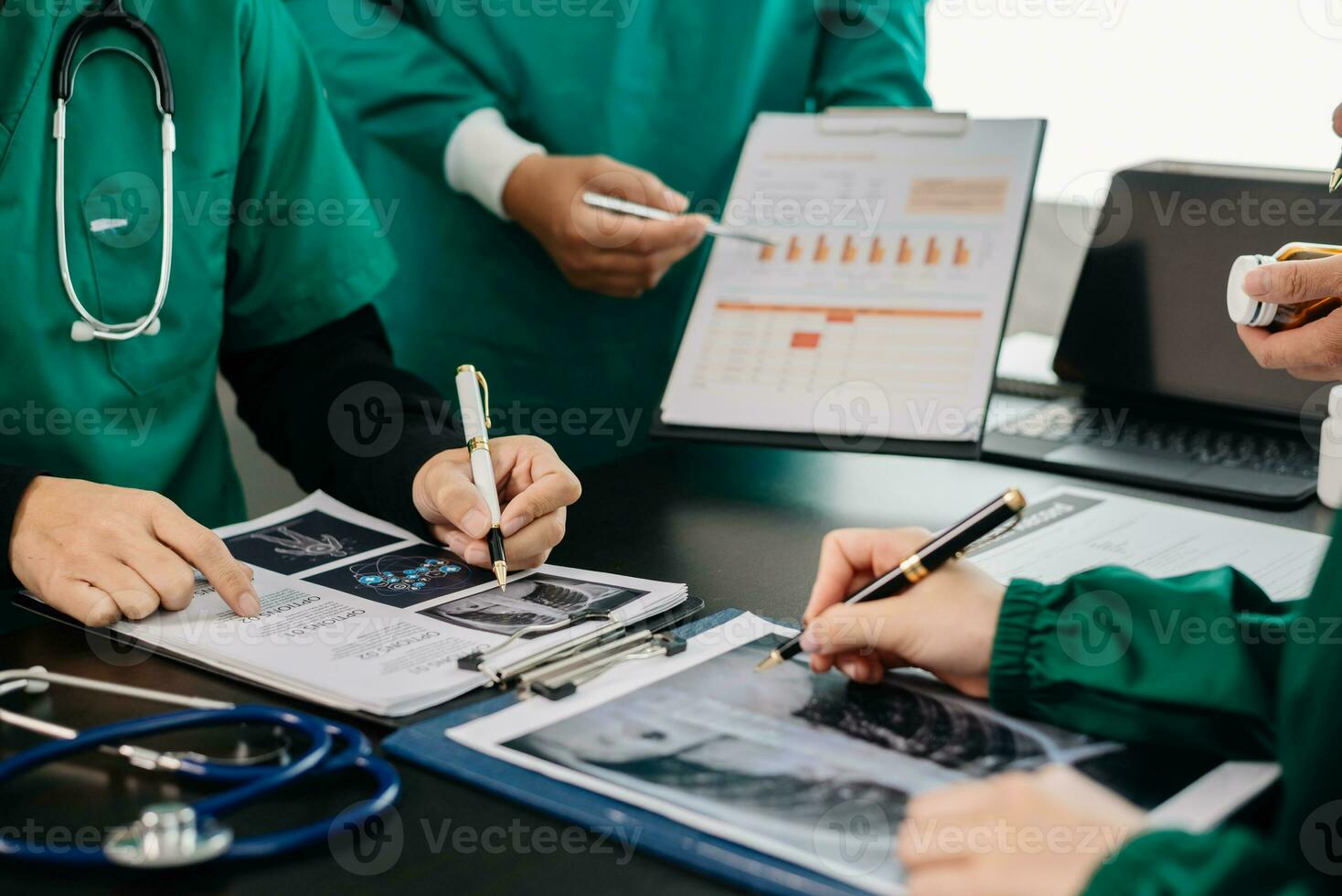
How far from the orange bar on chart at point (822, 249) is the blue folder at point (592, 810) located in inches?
27.8

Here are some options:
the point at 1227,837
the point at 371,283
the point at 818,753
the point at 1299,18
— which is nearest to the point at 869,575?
the point at 818,753

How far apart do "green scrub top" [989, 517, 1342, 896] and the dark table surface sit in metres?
0.21

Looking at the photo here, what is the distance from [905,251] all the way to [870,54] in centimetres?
41

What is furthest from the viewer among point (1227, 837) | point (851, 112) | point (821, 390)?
point (851, 112)

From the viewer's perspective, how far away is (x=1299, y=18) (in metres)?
1.75

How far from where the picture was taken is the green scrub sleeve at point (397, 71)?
1.47 meters

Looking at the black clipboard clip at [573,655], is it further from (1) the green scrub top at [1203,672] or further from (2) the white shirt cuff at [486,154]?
(2) the white shirt cuff at [486,154]

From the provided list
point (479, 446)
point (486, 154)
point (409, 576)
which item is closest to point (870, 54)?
point (486, 154)

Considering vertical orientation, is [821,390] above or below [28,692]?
above

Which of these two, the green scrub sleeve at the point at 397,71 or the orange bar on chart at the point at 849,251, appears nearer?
the orange bar on chart at the point at 849,251

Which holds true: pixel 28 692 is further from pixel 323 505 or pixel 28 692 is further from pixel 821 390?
pixel 821 390

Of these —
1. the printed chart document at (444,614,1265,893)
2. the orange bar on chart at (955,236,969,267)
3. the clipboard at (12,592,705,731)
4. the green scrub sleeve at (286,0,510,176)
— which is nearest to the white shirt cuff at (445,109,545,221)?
the green scrub sleeve at (286,0,510,176)

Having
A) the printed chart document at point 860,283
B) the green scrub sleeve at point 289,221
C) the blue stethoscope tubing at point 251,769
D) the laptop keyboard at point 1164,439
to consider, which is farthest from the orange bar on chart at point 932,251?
the blue stethoscope tubing at point 251,769

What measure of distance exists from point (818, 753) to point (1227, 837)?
0.69 feet
